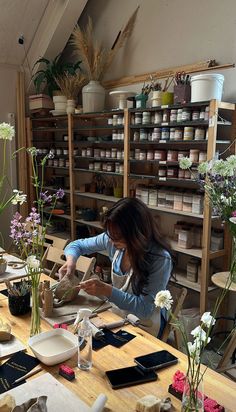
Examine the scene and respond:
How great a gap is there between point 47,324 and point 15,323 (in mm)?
145

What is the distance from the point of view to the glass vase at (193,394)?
90 centimetres

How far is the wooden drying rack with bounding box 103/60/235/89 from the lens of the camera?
2824 millimetres

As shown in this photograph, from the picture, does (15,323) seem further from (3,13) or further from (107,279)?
(3,13)

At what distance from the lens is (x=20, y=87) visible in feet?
14.5

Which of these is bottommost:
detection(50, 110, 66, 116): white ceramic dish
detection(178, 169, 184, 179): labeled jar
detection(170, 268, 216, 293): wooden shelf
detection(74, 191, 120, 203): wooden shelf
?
detection(170, 268, 216, 293): wooden shelf

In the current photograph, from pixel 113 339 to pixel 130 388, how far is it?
0.30 metres

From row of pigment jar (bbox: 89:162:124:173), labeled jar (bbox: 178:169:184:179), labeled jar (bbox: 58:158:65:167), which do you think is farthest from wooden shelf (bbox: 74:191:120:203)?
labeled jar (bbox: 178:169:184:179)

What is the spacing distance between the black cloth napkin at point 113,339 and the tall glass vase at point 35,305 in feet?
0.78

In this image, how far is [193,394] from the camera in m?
0.91

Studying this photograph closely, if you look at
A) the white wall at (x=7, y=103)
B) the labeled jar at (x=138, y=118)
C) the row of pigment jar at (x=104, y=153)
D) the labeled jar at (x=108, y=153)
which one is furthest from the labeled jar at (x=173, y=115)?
the white wall at (x=7, y=103)

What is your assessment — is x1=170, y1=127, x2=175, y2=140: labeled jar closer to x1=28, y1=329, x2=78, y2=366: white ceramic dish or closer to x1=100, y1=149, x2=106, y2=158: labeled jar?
x1=100, y1=149, x2=106, y2=158: labeled jar

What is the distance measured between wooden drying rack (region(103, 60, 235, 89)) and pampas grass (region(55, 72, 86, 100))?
0.28 metres

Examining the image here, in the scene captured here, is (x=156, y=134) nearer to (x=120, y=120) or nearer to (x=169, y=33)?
(x=120, y=120)

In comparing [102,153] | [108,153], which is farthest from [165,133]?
[102,153]
